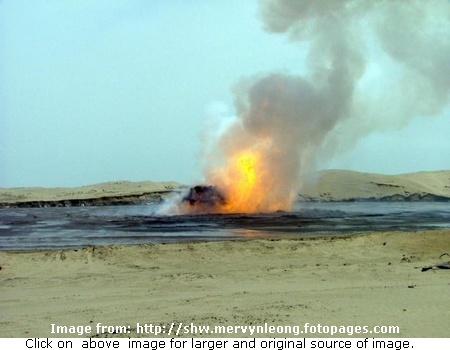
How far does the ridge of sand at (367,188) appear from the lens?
410 feet

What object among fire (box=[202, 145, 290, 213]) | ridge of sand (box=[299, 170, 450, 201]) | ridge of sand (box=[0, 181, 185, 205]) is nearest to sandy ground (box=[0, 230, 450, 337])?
fire (box=[202, 145, 290, 213])

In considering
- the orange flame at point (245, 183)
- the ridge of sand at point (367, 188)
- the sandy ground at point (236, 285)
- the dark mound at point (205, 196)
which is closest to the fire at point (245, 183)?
the orange flame at point (245, 183)

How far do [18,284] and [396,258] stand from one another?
12.4 metres

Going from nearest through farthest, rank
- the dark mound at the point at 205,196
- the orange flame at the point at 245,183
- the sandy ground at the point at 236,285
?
the sandy ground at the point at 236,285 → the orange flame at the point at 245,183 → the dark mound at the point at 205,196

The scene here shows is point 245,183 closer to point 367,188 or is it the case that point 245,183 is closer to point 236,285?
point 236,285

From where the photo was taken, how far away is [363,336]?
8.89 m

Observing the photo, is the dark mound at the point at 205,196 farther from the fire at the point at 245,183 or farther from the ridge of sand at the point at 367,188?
the ridge of sand at the point at 367,188

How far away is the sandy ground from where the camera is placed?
1041 centimetres

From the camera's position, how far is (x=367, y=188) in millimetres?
138875

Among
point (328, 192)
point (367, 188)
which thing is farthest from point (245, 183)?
point (367, 188)

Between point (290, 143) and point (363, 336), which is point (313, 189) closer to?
point (290, 143)

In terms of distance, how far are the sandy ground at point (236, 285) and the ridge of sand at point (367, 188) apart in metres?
90.1

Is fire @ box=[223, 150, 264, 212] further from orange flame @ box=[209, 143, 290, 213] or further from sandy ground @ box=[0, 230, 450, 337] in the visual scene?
sandy ground @ box=[0, 230, 450, 337]
